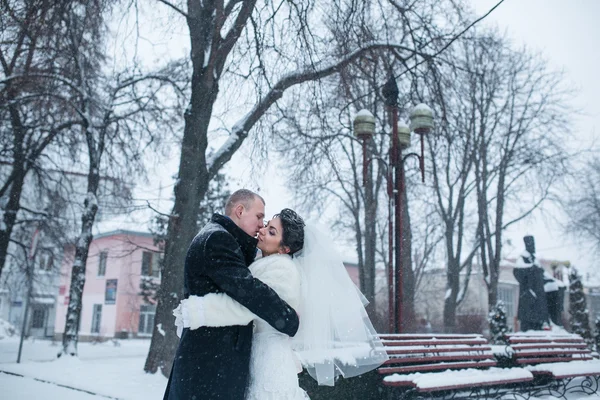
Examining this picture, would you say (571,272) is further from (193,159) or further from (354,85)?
(193,159)

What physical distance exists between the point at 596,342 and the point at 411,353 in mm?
16354

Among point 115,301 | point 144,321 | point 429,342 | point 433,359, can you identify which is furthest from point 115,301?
point 433,359

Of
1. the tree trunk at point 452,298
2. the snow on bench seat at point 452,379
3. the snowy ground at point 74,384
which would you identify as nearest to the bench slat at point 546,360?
the snowy ground at point 74,384

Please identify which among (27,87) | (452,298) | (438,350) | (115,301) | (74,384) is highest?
(27,87)

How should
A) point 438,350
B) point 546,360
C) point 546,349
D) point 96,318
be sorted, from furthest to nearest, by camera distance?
point 96,318, point 546,349, point 546,360, point 438,350

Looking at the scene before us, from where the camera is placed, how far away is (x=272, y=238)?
3.19 m

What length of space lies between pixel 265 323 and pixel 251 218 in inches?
24.7

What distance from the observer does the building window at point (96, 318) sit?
3608 centimetres

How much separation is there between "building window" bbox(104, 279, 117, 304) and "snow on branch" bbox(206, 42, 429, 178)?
2830cm

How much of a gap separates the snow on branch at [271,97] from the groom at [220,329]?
585 centimetres

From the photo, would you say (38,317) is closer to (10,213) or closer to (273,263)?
A: (10,213)

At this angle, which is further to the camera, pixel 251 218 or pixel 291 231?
pixel 291 231

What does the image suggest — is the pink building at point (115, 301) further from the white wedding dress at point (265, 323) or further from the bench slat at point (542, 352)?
the white wedding dress at point (265, 323)

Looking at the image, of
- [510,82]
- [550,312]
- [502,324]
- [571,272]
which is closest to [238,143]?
[550,312]
